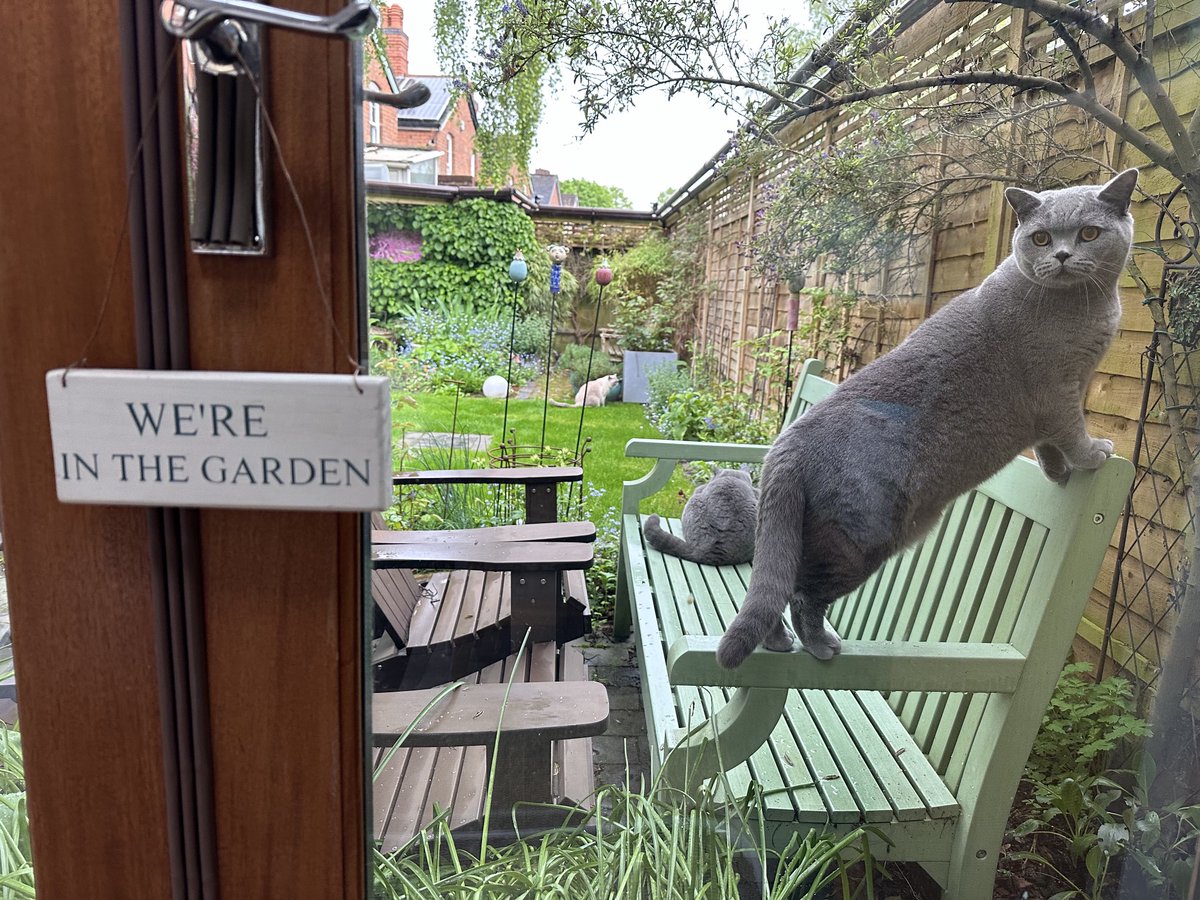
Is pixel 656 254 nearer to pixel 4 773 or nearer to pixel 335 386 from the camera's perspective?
pixel 335 386

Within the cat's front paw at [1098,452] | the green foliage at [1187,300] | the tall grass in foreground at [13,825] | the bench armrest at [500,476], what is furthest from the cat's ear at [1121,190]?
the tall grass in foreground at [13,825]

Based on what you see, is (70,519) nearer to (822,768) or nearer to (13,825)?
(13,825)

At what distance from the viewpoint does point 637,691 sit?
3.65 ft

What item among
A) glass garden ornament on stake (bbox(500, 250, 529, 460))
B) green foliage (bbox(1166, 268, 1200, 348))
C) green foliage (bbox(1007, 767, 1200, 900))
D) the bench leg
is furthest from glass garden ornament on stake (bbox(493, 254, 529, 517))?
green foliage (bbox(1007, 767, 1200, 900))

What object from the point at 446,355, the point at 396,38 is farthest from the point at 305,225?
the point at 446,355

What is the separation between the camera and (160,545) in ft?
1.89

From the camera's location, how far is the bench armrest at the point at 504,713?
93cm

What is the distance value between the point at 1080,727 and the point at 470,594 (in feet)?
3.14

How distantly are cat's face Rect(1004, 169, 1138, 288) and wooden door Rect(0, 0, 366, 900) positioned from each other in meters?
0.79

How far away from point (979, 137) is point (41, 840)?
122cm

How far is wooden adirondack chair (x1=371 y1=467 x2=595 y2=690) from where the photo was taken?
92 cm

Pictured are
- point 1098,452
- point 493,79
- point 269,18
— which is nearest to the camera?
point 269,18

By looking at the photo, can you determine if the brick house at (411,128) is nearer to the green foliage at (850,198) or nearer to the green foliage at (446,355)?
the green foliage at (446,355)

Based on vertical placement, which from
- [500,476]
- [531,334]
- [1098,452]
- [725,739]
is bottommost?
[725,739]
